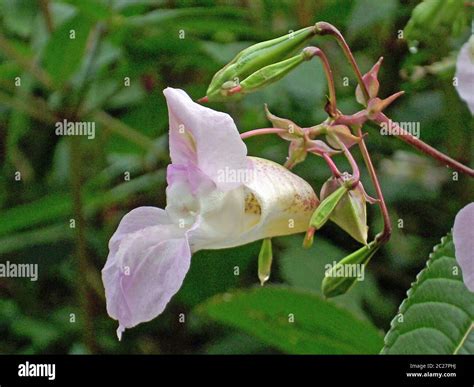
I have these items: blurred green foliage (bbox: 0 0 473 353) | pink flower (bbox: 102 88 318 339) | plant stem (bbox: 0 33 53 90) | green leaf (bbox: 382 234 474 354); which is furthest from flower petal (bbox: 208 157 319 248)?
plant stem (bbox: 0 33 53 90)

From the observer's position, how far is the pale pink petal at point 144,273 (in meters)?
0.55

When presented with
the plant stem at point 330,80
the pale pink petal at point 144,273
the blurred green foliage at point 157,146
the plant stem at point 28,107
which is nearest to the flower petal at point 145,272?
the pale pink petal at point 144,273

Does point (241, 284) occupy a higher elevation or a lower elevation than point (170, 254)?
lower

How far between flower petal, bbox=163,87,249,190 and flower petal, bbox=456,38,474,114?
0.55 ft

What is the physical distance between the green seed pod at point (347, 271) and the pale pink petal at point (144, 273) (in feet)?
0.31

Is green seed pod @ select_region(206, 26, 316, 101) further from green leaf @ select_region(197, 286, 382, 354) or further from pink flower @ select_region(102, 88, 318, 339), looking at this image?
green leaf @ select_region(197, 286, 382, 354)

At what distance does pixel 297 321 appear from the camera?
78 cm

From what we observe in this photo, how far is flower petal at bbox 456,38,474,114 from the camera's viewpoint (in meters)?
0.62

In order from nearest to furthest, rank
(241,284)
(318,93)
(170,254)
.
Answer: (170,254)
(318,93)
(241,284)

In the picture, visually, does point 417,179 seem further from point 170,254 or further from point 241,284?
point 170,254

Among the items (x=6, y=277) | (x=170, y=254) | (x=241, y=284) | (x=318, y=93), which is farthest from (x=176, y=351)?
(x=170, y=254)

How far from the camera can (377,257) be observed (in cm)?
99

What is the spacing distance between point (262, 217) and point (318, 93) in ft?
1.08
